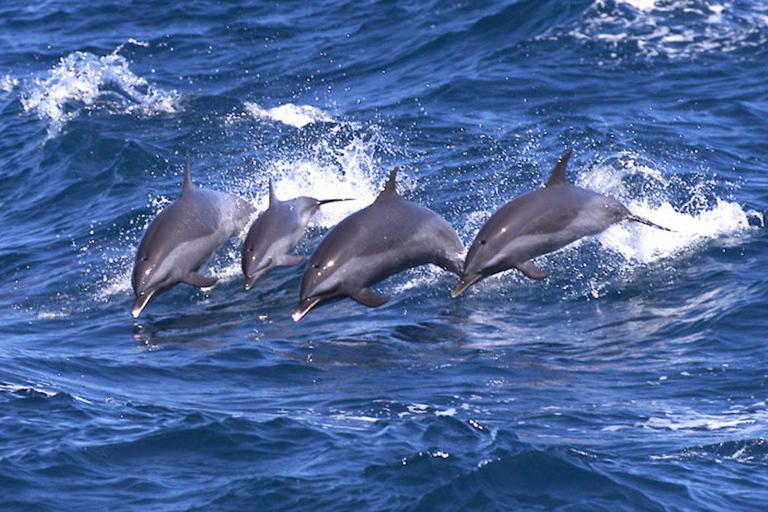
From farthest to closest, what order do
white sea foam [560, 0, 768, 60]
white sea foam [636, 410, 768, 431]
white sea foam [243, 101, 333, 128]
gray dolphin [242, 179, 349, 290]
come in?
1. white sea foam [560, 0, 768, 60]
2. white sea foam [243, 101, 333, 128]
3. gray dolphin [242, 179, 349, 290]
4. white sea foam [636, 410, 768, 431]

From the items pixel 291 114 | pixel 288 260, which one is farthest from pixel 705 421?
pixel 291 114

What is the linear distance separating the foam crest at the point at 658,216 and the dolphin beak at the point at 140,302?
5.16 m

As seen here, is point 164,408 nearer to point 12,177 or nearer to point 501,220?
point 501,220

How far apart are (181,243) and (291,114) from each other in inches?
318

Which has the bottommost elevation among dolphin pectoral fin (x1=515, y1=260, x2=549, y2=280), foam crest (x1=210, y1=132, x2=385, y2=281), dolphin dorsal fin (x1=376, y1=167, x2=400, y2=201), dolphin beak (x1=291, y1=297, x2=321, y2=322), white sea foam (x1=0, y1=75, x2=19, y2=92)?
foam crest (x1=210, y1=132, x2=385, y2=281)

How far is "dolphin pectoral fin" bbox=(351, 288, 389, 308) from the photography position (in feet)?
40.7

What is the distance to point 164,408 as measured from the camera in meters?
10.9

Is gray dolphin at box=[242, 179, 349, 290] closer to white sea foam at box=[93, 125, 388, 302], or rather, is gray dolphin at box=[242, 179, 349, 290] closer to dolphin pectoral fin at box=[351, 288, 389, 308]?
white sea foam at box=[93, 125, 388, 302]

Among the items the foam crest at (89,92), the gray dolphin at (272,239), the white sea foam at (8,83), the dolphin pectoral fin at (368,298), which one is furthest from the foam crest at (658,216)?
the white sea foam at (8,83)

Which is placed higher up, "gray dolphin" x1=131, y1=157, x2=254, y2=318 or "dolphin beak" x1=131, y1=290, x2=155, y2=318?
"gray dolphin" x1=131, y1=157, x2=254, y2=318

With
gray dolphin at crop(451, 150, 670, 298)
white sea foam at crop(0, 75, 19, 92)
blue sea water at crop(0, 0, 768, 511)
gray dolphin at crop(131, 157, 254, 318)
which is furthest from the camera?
white sea foam at crop(0, 75, 19, 92)

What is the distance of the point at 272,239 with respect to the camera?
13.9 m

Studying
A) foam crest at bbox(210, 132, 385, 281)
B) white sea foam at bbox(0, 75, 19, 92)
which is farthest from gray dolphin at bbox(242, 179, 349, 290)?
white sea foam at bbox(0, 75, 19, 92)

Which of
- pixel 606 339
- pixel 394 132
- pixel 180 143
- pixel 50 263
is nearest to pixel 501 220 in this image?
pixel 606 339
